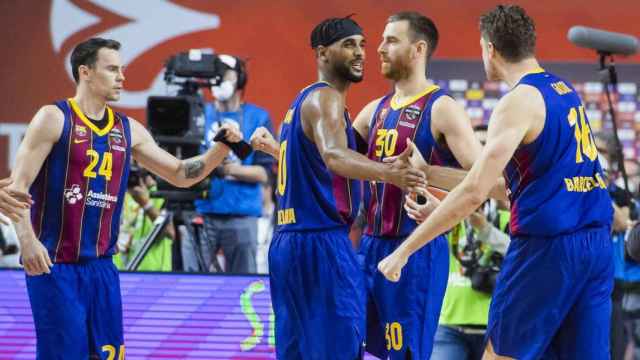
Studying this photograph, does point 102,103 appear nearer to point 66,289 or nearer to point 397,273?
point 66,289

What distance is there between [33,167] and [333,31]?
1791 mm

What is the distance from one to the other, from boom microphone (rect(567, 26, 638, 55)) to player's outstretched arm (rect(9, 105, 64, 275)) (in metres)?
3.41

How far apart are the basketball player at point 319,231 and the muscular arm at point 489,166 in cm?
64

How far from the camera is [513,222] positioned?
17.5 feet

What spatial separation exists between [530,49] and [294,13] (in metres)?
6.68

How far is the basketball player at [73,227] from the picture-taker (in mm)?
6055

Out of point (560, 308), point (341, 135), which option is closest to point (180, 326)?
point (341, 135)

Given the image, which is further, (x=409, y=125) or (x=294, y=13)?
(x=294, y=13)

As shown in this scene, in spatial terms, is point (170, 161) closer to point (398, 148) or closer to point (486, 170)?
point (398, 148)

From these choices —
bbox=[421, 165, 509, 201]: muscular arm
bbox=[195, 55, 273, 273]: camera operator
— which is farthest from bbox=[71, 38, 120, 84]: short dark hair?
bbox=[195, 55, 273, 273]: camera operator

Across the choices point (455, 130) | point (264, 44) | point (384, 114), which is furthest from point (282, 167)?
point (264, 44)

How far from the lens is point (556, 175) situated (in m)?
5.18

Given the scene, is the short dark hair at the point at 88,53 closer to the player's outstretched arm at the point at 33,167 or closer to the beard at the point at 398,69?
the player's outstretched arm at the point at 33,167

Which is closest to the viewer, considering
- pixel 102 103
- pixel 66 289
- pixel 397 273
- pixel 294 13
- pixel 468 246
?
pixel 397 273
